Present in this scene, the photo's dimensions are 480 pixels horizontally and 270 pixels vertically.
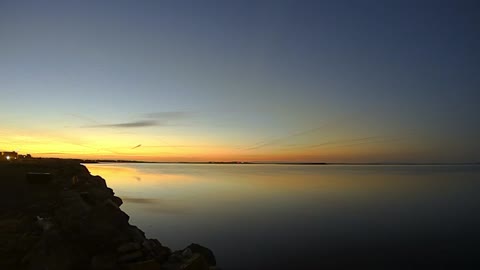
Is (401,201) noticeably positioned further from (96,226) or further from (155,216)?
(96,226)

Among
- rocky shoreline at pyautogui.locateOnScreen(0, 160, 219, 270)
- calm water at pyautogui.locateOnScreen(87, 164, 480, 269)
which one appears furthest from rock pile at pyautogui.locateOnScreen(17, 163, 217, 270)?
calm water at pyautogui.locateOnScreen(87, 164, 480, 269)

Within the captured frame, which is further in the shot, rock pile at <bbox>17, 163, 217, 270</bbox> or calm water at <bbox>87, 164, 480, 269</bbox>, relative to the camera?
calm water at <bbox>87, 164, 480, 269</bbox>

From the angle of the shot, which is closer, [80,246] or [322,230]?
[80,246]

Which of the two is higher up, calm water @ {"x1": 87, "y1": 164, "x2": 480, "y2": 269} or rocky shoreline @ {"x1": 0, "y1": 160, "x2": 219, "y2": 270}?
rocky shoreline @ {"x1": 0, "y1": 160, "x2": 219, "y2": 270}

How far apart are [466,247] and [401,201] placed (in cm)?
1868

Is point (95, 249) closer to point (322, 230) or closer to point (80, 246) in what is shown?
point (80, 246)

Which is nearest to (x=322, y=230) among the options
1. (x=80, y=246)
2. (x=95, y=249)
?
(x=95, y=249)

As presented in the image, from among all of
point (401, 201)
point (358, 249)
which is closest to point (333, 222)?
point (358, 249)

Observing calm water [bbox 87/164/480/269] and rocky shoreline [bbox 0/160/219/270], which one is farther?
calm water [bbox 87/164/480/269]

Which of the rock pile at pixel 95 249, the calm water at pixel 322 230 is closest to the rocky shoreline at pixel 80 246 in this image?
the rock pile at pixel 95 249

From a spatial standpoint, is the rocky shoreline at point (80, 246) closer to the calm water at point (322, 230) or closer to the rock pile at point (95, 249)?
the rock pile at point (95, 249)

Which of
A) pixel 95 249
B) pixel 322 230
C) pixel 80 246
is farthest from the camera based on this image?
pixel 322 230

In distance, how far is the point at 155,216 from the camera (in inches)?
1107

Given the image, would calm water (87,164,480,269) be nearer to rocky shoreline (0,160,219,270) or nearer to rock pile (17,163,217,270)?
rock pile (17,163,217,270)
